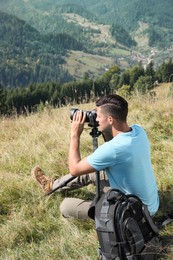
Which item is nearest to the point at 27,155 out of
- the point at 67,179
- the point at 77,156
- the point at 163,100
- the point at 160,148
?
the point at 67,179

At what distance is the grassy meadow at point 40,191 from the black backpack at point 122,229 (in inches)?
11.3

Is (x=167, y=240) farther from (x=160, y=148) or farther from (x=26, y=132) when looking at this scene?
(x=26, y=132)

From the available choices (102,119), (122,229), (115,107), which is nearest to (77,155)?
(102,119)

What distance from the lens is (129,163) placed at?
3262 mm

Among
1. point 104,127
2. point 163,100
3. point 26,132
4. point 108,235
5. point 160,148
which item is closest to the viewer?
point 108,235

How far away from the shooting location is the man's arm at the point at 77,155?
330 centimetres

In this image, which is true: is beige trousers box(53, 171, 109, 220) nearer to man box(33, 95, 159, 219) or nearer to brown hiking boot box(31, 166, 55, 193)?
brown hiking boot box(31, 166, 55, 193)

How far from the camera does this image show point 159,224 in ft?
12.4

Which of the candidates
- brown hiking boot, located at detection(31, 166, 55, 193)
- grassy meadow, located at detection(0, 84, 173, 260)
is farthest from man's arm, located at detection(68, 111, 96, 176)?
brown hiking boot, located at detection(31, 166, 55, 193)

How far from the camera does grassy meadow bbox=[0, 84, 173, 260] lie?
3.66 meters

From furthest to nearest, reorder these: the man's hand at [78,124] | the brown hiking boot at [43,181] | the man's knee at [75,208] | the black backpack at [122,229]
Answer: the brown hiking boot at [43,181] → the man's knee at [75,208] → the man's hand at [78,124] → the black backpack at [122,229]

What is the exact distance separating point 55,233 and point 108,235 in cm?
104

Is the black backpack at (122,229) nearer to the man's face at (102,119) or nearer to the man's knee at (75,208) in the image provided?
the man's face at (102,119)

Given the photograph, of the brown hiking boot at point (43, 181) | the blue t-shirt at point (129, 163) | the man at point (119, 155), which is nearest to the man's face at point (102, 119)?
the man at point (119, 155)
